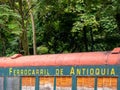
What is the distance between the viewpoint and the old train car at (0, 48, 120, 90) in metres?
7.80

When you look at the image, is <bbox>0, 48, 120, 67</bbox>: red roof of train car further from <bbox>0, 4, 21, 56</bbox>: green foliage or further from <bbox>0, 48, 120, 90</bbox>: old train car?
<bbox>0, 4, 21, 56</bbox>: green foliage

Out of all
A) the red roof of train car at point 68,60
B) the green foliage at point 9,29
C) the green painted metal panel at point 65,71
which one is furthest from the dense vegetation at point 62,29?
the green painted metal panel at point 65,71

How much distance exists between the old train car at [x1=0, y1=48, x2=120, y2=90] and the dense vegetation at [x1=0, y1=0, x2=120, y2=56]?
→ 490cm

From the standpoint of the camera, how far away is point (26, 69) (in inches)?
390

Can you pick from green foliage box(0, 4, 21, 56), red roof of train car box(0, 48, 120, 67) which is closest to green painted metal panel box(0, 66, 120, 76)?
red roof of train car box(0, 48, 120, 67)

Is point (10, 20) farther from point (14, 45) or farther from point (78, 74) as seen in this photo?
point (14, 45)

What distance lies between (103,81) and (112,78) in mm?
277

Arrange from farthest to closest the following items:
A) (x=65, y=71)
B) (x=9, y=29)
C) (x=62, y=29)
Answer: (x=62, y=29) → (x=9, y=29) → (x=65, y=71)

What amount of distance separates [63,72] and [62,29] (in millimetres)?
10897

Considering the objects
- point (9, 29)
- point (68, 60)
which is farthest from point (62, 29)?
point (68, 60)

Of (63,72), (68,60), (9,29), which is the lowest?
(63,72)

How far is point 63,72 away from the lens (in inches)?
347

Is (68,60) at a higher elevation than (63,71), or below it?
higher

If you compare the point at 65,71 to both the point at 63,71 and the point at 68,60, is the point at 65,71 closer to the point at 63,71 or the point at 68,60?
the point at 63,71
